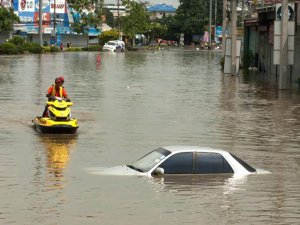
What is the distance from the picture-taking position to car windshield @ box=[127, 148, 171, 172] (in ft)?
58.6

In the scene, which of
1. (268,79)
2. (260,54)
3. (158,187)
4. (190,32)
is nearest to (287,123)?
(158,187)

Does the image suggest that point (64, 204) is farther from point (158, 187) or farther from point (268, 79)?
point (268, 79)

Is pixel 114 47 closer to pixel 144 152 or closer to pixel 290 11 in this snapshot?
pixel 290 11

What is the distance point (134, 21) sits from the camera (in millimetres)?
144500

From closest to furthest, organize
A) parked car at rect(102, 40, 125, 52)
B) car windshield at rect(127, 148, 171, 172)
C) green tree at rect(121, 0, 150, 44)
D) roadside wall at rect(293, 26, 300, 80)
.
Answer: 1. car windshield at rect(127, 148, 171, 172)
2. roadside wall at rect(293, 26, 300, 80)
3. parked car at rect(102, 40, 125, 52)
4. green tree at rect(121, 0, 150, 44)

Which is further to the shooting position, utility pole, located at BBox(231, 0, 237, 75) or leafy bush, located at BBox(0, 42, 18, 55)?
leafy bush, located at BBox(0, 42, 18, 55)

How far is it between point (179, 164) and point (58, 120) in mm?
7999

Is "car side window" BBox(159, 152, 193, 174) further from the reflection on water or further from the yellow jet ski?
the yellow jet ski

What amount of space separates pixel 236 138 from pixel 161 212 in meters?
11.3

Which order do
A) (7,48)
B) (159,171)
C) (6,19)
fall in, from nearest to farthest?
(159,171) → (7,48) → (6,19)

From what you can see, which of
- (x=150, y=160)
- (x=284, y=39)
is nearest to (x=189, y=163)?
(x=150, y=160)

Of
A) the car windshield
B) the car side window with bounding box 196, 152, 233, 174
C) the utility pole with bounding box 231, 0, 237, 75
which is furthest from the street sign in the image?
the car side window with bounding box 196, 152, 233, 174

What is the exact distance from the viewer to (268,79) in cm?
5566

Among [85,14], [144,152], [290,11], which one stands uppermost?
[290,11]
